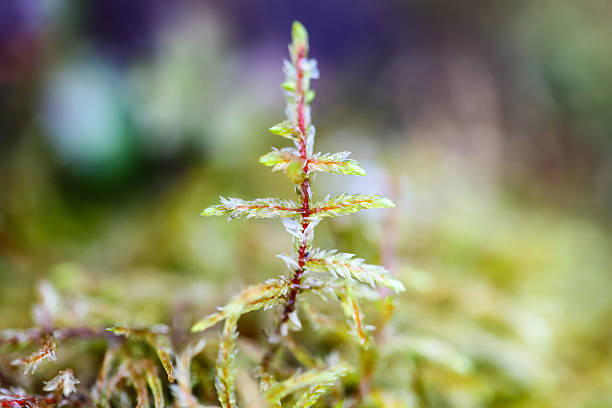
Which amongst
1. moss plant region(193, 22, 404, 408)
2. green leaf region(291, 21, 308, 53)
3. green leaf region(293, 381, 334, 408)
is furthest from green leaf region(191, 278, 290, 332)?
green leaf region(291, 21, 308, 53)

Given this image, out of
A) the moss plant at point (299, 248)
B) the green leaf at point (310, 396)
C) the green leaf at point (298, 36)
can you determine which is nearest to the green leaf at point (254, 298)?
the moss plant at point (299, 248)

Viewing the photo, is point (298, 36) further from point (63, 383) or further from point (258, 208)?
point (63, 383)

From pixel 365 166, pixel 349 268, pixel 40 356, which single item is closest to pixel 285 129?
pixel 349 268

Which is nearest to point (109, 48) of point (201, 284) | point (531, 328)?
point (201, 284)

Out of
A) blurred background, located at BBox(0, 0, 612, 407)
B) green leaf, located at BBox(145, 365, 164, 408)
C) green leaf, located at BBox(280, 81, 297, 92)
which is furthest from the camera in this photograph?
blurred background, located at BBox(0, 0, 612, 407)

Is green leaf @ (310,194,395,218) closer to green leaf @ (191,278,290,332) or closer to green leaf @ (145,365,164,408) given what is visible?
green leaf @ (191,278,290,332)

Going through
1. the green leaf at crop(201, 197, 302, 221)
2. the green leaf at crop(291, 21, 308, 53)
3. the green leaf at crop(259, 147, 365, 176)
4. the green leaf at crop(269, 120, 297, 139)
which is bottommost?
the green leaf at crop(201, 197, 302, 221)
